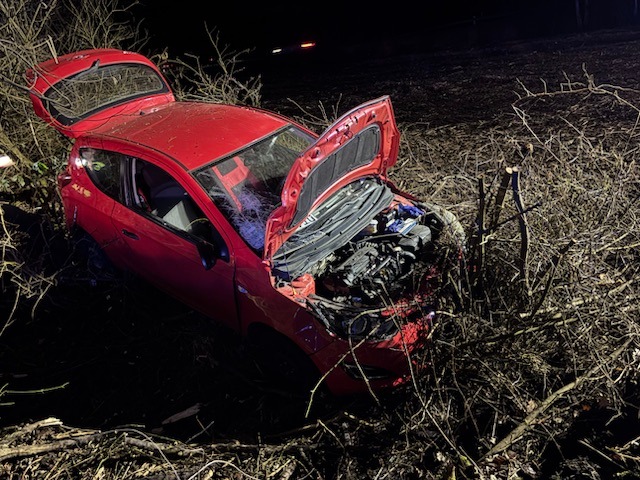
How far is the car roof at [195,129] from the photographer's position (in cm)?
390

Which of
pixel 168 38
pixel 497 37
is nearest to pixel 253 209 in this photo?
pixel 168 38

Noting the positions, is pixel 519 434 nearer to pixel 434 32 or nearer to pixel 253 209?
pixel 253 209

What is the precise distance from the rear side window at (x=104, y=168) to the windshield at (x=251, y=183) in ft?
3.26

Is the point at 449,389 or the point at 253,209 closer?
the point at 449,389

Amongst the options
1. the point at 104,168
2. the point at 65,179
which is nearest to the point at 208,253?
the point at 104,168

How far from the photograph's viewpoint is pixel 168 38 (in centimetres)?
1306

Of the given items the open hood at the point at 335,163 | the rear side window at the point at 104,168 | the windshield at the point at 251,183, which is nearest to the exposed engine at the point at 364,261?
the open hood at the point at 335,163

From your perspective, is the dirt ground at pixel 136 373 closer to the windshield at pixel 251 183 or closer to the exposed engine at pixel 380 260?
the exposed engine at pixel 380 260

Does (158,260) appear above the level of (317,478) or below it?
above

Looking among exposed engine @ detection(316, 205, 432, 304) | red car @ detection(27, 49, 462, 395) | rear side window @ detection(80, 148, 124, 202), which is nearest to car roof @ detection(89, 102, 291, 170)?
red car @ detection(27, 49, 462, 395)

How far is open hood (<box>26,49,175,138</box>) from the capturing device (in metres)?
4.76

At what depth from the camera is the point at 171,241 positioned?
12.9ft

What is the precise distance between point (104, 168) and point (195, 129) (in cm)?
96

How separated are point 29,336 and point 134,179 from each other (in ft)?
6.22
